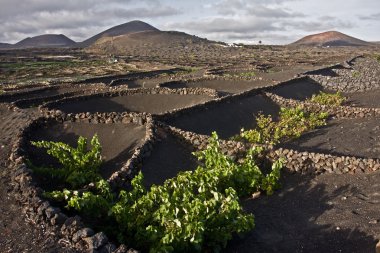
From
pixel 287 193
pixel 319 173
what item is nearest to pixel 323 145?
pixel 319 173

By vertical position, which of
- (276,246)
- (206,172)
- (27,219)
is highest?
(206,172)

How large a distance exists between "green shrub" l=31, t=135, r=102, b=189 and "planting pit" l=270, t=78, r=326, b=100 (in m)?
20.1

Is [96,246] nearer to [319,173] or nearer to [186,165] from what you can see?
[186,165]

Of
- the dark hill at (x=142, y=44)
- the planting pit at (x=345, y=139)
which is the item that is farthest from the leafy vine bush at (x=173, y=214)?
the dark hill at (x=142, y=44)

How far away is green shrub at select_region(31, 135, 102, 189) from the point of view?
14.0 meters

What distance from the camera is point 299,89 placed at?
37344mm

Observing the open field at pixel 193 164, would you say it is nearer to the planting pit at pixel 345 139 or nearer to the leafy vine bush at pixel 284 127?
the planting pit at pixel 345 139

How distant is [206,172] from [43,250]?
4.82m

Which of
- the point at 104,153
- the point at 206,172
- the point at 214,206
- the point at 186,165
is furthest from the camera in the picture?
the point at 104,153

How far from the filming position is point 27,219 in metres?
10.6

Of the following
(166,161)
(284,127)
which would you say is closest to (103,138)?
(166,161)

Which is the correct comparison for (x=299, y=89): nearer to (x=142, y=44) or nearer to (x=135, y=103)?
(x=135, y=103)

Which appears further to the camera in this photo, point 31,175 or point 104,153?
point 104,153

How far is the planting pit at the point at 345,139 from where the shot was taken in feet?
58.4
